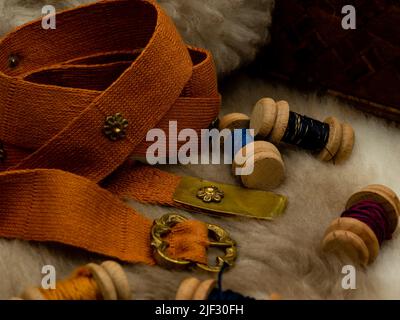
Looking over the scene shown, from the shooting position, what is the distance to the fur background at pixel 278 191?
0.67 m

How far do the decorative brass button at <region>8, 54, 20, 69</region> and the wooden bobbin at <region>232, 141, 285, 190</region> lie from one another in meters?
0.36

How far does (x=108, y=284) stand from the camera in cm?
60

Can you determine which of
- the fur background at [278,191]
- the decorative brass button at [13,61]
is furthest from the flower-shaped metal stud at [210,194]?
the decorative brass button at [13,61]

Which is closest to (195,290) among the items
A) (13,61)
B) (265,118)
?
(265,118)

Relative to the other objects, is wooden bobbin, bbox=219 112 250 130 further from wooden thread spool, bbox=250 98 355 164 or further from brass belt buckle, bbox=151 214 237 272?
brass belt buckle, bbox=151 214 237 272

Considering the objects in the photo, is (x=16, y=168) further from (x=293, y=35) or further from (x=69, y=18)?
(x=293, y=35)

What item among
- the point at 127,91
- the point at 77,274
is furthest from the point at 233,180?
the point at 77,274

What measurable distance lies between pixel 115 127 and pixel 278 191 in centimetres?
22

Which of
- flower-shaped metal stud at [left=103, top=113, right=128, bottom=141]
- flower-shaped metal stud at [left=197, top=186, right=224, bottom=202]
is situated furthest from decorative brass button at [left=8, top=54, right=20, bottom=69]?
flower-shaped metal stud at [left=197, top=186, right=224, bottom=202]

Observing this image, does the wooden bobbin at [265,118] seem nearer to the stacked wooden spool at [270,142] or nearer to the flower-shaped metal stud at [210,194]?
the stacked wooden spool at [270,142]

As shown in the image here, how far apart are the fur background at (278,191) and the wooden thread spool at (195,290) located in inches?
1.9

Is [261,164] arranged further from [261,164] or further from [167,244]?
[167,244]

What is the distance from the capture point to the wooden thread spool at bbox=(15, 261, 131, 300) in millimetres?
600

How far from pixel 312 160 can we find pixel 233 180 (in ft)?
0.37
